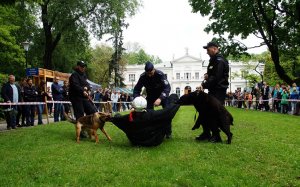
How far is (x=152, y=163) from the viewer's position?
618cm

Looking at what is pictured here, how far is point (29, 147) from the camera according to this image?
8133 millimetres

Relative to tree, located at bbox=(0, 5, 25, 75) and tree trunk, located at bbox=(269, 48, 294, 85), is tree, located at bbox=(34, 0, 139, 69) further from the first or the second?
tree trunk, located at bbox=(269, 48, 294, 85)

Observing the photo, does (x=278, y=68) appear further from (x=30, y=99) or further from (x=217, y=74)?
(x=217, y=74)

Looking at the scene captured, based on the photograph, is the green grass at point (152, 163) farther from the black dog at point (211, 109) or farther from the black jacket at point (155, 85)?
the black jacket at point (155, 85)

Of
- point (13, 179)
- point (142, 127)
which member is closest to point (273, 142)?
point (142, 127)

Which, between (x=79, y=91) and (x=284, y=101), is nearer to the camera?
(x=79, y=91)

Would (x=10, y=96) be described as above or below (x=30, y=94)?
below

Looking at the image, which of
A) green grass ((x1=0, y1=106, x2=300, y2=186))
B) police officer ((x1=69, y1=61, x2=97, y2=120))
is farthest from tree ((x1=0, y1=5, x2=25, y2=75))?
green grass ((x1=0, y1=106, x2=300, y2=186))

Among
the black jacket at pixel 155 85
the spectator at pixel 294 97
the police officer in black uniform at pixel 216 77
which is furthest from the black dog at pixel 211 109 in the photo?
the spectator at pixel 294 97

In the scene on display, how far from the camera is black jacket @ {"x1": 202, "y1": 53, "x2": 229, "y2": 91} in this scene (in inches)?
335

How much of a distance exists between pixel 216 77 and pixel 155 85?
156 cm

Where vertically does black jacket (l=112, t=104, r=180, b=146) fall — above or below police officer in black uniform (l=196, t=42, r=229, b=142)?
below

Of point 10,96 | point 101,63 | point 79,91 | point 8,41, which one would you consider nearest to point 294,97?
point 79,91

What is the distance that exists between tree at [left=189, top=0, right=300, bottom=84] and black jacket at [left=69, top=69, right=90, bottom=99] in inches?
740
